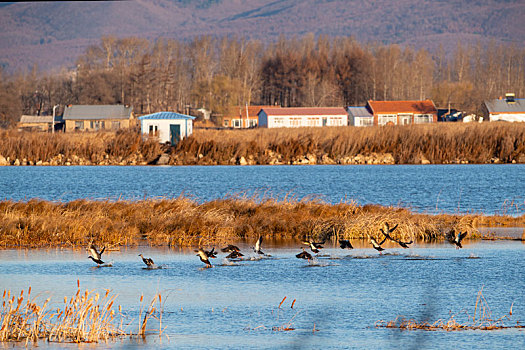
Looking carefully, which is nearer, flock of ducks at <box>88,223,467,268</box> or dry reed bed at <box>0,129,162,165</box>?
flock of ducks at <box>88,223,467,268</box>

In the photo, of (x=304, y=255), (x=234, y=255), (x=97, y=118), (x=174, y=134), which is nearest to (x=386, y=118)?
(x=97, y=118)

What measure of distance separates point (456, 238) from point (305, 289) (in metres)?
7.18

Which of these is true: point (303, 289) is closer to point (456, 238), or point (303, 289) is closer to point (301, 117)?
point (456, 238)

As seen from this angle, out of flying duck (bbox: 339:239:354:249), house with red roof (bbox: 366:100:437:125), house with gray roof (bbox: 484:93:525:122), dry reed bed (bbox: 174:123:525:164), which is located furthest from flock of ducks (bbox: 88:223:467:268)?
house with red roof (bbox: 366:100:437:125)

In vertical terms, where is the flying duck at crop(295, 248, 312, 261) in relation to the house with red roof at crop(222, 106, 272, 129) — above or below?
below

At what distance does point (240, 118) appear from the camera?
454 feet

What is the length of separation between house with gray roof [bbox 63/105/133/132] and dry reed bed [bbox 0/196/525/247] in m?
104

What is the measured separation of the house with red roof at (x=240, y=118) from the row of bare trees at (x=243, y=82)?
1.77m

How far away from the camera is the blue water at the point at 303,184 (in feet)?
133

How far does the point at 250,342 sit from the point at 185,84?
163847 millimetres

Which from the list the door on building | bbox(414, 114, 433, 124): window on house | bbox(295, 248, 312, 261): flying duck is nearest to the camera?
bbox(295, 248, 312, 261): flying duck

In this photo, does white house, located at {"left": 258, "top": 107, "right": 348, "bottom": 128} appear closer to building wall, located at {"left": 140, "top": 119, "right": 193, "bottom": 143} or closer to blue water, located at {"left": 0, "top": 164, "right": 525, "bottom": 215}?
building wall, located at {"left": 140, "top": 119, "right": 193, "bottom": 143}

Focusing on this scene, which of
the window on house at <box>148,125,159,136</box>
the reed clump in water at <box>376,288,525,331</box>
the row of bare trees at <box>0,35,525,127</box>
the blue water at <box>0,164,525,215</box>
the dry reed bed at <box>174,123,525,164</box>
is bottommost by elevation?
the blue water at <box>0,164,525,215</box>

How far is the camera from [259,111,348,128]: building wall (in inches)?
5012
